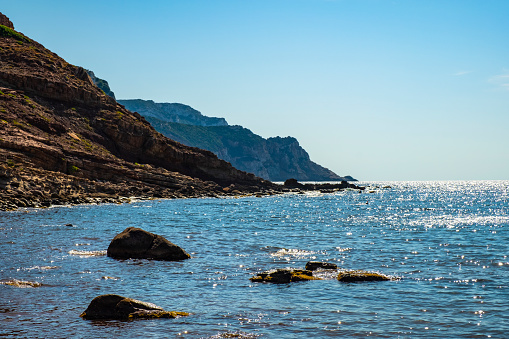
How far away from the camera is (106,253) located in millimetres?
26875

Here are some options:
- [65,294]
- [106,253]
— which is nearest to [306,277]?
[65,294]

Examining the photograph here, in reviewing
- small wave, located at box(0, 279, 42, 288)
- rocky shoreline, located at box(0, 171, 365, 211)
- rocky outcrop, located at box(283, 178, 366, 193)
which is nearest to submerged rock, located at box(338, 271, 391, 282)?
small wave, located at box(0, 279, 42, 288)

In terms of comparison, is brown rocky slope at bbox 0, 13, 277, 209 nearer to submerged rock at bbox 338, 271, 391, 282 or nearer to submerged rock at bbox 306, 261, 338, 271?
submerged rock at bbox 306, 261, 338, 271

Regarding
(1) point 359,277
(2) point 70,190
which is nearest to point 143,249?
(1) point 359,277

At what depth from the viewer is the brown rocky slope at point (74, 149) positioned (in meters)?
67.9

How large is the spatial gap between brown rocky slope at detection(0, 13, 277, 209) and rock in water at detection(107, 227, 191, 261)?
3230 cm

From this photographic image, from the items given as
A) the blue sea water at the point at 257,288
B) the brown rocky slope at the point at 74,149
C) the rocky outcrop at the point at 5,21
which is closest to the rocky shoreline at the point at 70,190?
the brown rocky slope at the point at 74,149

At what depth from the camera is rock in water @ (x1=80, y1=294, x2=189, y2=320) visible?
1426 centimetres

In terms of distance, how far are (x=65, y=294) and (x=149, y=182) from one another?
256 feet

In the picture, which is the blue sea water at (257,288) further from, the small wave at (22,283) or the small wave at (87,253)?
the small wave at (22,283)

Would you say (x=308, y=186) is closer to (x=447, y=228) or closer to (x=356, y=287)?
(x=447, y=228)

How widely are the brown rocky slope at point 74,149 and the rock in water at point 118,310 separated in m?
43.3

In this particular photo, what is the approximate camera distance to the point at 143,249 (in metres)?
25.9

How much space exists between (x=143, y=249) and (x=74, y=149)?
63.5 metres
